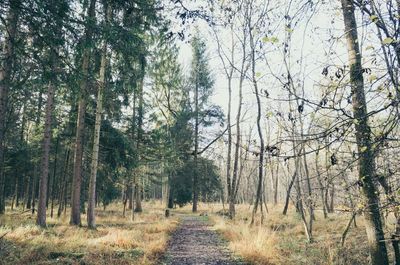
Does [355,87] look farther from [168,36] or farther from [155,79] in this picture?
[155,79]

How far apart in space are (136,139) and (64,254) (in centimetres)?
1257

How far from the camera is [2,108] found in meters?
8.39

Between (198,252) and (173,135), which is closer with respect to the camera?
(198,252)

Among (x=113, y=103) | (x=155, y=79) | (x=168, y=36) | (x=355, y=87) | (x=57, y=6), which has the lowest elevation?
(x=355, y=87)

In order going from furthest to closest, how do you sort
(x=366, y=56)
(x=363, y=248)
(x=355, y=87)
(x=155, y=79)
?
(x=155, y=79) < (x=363, y=248) < (x=355, y=87) < (x=366, y=56)

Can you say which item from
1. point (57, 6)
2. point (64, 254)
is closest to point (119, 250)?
point (64, 254)

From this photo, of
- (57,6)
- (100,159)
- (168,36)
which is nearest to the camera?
(168,36)

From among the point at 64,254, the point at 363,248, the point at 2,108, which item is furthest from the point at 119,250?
the point at 363,248

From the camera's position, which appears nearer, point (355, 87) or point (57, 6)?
point (355, 87)

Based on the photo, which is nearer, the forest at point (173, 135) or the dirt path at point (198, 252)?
the forest at point (173, 135)

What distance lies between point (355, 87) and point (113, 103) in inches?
566

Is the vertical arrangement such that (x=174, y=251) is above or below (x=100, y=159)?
below

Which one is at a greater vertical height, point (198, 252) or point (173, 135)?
point (173, 135)

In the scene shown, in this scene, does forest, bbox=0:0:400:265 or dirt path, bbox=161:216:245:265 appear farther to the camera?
dirt path, bbox=161:216:245:265
